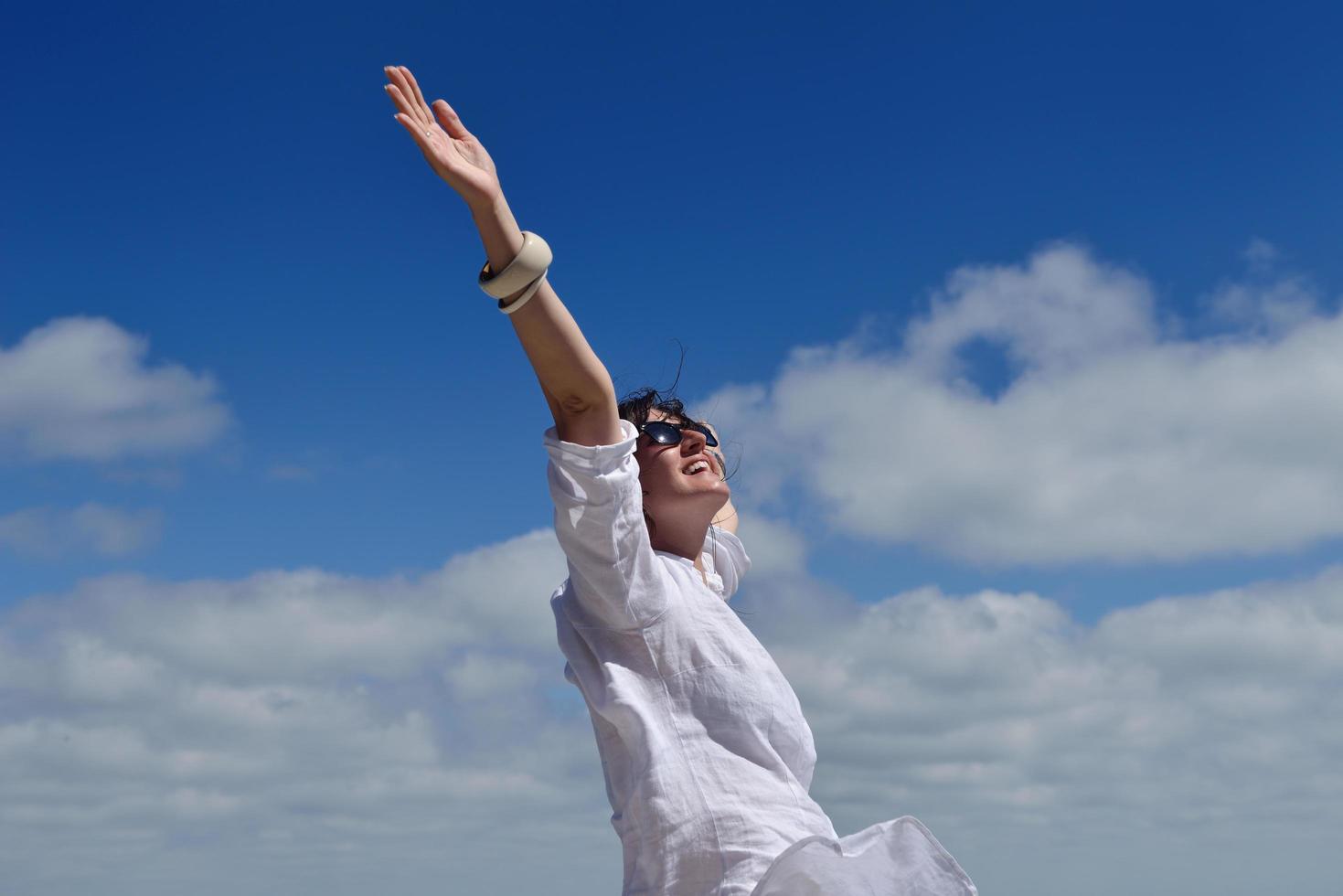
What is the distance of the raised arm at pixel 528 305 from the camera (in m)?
3.92

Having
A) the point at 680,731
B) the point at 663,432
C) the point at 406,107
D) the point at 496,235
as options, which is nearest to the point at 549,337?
A: the point at 496,235

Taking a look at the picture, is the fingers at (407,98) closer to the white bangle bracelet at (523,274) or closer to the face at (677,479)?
the white bangle bracelet at (523,274)

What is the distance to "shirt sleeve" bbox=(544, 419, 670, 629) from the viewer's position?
4082 millimetres

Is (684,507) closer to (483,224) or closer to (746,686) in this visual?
(746,686)

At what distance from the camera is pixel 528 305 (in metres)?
3.96

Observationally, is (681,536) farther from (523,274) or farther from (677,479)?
(523,274)

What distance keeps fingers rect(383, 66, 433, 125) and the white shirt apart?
1.08 m

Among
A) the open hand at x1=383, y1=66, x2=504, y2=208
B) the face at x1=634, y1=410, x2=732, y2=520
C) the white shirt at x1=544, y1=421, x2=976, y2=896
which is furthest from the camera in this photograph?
the face at x1=634, y1=410, x2=732, y2=520

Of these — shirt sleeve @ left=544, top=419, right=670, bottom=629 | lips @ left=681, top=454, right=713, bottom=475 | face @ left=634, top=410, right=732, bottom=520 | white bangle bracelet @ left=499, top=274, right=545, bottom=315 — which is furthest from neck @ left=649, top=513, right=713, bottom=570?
white bangle bracelet @ left=499, top=274, right=545, bottom=315

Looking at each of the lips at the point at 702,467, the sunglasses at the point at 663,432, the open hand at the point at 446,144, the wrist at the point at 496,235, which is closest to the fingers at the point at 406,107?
the open hand at the point at 446,144

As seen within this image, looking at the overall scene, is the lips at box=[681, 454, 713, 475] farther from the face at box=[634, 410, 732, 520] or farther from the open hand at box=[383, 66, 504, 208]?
the open hand at box=[383, 66, 504, 208]

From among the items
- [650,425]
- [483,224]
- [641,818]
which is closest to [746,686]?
[641,818]

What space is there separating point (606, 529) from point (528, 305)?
2.45 feet

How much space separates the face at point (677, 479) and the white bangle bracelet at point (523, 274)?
148 centimetres
